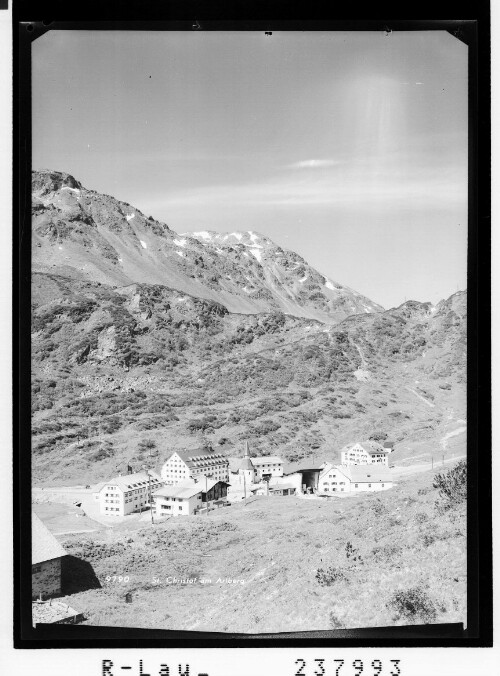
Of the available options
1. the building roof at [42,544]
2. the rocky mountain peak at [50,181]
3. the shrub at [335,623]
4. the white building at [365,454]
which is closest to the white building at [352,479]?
the white building at [365,454]

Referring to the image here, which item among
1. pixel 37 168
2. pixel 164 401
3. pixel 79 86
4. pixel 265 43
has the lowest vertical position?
pixel 164 401

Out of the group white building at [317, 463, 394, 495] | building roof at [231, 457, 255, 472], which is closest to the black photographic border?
white building at [317, 463, 394, 495]

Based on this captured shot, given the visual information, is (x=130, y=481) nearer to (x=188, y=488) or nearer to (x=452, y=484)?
(x=188, y=488)

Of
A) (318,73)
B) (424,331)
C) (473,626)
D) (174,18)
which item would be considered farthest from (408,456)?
(174,18)

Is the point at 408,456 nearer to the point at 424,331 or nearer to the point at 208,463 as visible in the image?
the point at 424,331

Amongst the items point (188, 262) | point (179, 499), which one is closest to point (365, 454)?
point (179, 499)

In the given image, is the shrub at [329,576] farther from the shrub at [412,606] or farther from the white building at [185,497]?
the white building at [185,497]
